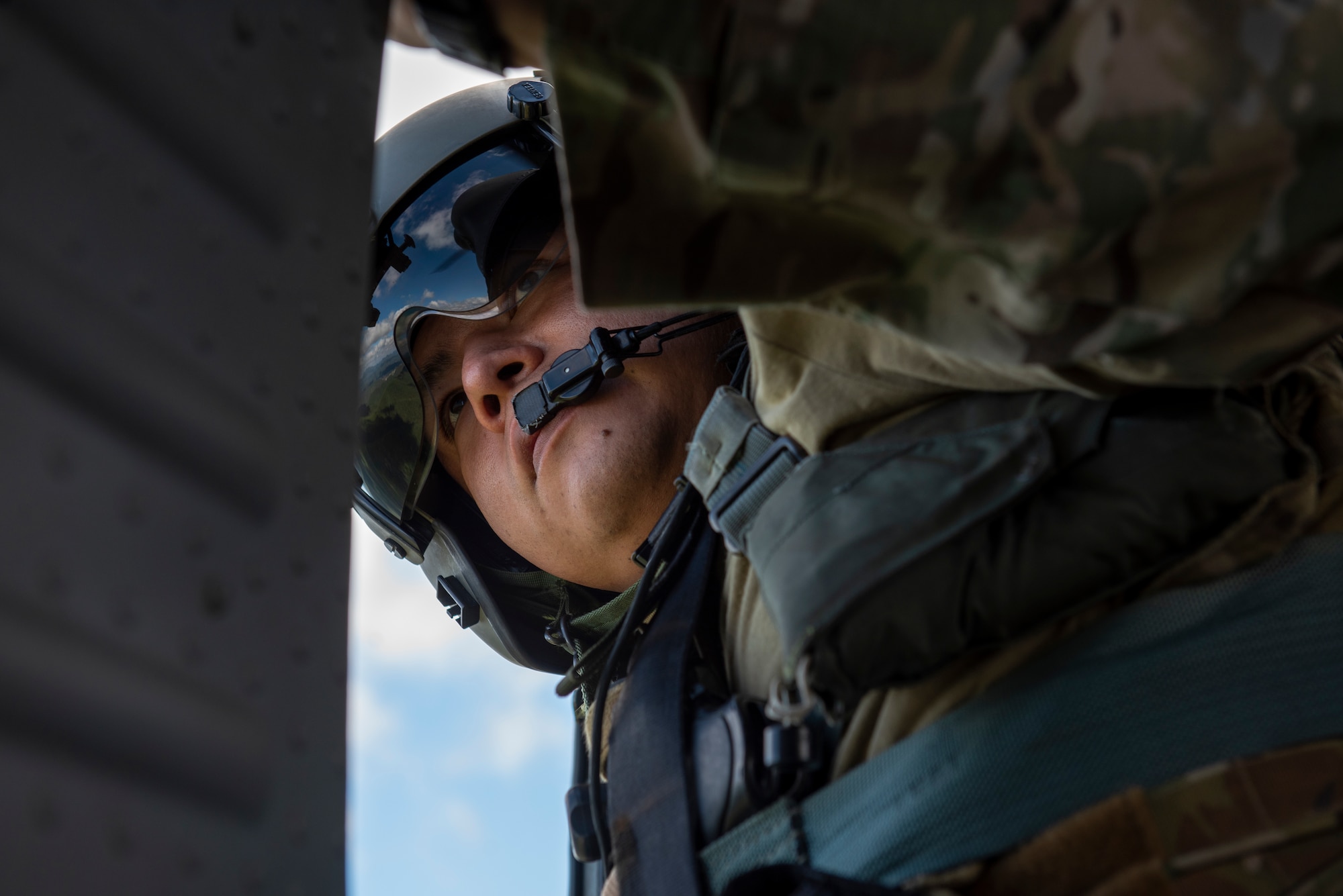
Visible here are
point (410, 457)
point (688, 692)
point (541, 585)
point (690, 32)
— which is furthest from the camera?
point (541, 585)

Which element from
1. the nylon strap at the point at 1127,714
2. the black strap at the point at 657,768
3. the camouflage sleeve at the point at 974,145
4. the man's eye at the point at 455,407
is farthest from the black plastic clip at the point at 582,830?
the camouflage sleeve at the point at 974,145

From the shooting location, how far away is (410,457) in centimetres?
216

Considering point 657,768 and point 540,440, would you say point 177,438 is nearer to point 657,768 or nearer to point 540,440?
point 657,768

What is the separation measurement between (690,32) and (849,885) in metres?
0.81

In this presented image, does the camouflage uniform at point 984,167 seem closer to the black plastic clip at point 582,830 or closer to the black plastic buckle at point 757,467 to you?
the black plastic buckle at point 757,467

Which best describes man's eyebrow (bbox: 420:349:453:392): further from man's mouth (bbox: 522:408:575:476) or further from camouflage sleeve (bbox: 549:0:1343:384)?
camouflage sleeve (bbox: 549:0:1343:384)

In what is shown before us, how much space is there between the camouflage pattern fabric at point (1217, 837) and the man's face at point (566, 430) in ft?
3.22

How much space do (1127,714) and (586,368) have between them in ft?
3.62

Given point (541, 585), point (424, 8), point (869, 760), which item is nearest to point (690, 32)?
point (424, 8)

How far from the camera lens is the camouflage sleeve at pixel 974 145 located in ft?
2.30

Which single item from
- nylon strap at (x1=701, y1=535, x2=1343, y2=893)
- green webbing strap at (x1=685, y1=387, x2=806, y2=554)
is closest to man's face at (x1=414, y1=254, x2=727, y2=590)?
green webbing strap at (x1=685, y1=387, x2=806, y2=554)

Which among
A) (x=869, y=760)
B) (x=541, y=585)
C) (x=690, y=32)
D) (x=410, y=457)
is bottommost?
(x=869, y=760)

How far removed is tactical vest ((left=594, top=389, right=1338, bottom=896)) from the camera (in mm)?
963

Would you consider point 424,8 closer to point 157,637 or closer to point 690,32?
point 690,32
